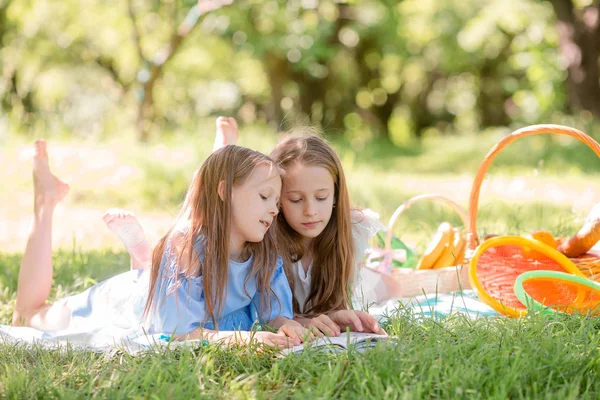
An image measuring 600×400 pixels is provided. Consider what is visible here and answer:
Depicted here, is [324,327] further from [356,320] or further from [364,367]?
[364,367]

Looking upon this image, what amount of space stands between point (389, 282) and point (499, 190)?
4105mm

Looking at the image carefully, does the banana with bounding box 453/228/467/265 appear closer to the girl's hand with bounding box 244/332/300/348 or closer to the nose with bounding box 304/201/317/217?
the nose with bounding box 304/201/317/217

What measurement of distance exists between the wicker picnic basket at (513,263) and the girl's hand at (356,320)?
0.74 meters

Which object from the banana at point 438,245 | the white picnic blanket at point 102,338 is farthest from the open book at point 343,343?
the banana at point 438,245

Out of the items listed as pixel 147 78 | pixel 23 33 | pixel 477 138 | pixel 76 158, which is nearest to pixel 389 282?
pixel 76 158

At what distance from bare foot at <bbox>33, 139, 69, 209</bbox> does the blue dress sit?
479 millimetres

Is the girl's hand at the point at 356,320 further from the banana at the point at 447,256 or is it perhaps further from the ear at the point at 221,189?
the banana at the point at 447,256

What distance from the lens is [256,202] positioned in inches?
107

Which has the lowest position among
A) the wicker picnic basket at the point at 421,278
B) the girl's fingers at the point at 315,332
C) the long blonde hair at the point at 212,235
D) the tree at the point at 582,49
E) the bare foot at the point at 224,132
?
the wicker picnic basket at the point at 421,278

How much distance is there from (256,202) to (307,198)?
0.33 metres

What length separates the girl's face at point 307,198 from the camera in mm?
2990

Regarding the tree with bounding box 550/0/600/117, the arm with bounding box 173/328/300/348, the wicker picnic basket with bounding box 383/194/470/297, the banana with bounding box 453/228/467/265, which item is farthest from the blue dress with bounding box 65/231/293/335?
the tree with bounding box 550/0/600/117

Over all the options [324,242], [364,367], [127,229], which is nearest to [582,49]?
[324,242]

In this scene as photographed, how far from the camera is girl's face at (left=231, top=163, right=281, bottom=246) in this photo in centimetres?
272
